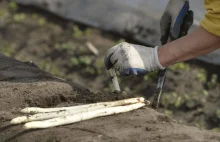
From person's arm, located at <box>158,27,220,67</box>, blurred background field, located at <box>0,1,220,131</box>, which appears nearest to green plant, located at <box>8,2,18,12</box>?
blurred background field, located at <box>0,1,220,131</box>

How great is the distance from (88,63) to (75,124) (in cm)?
234

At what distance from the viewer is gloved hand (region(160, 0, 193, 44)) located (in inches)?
113

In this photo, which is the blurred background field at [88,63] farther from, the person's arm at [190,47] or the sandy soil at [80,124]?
the sandy soil at [80,124]

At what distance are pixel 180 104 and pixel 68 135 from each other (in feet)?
6.64

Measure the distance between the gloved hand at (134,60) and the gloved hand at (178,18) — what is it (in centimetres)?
34

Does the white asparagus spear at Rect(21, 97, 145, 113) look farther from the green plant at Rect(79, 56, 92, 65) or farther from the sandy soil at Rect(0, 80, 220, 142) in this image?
the green plant at Rect(79, 56, 92, 65)

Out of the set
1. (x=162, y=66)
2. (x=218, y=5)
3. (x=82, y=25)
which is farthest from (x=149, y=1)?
(x=218, y=5)

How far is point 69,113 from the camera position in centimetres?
220

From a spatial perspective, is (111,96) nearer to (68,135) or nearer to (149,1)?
(68,135)

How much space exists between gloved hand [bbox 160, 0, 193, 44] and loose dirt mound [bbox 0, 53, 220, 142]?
0.61 metres

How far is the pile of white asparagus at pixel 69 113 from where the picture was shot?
2109 millimetres

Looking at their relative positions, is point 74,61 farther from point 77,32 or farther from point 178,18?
point 178,18

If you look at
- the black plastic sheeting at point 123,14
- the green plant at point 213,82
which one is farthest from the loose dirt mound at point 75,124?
the black plastic sheeting at point 123,14

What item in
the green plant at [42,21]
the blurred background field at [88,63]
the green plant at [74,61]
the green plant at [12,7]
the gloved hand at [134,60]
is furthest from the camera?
the green plant at [12,7]
